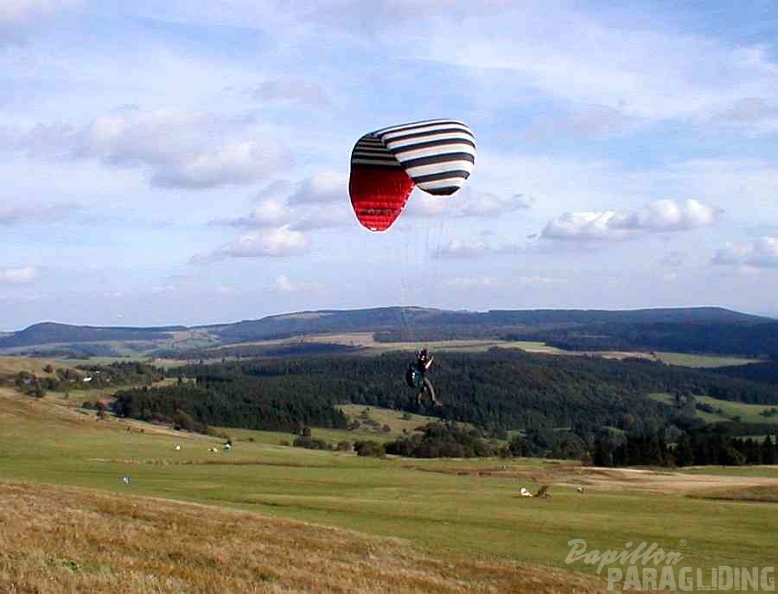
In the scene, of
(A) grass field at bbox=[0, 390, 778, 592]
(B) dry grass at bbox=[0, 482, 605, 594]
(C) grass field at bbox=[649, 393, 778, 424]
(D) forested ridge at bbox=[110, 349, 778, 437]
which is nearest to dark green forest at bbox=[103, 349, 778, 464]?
(D) forested ridge at bbox=[110, 349, 778, 437]

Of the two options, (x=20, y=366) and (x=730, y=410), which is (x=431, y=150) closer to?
(x=20, y=366)

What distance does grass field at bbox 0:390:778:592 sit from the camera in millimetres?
17781

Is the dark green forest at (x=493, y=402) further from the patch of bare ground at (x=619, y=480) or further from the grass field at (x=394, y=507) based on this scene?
the grass field at (x=394, y=507)

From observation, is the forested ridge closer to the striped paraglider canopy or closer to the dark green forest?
the dark green forest

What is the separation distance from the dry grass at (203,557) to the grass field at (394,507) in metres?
0.10

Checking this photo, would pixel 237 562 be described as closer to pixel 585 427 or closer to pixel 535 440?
pixel 535 440

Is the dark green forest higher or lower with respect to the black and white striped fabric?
lower

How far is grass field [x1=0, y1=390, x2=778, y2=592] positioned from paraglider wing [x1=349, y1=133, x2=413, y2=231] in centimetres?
928

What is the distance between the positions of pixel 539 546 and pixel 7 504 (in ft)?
48.1

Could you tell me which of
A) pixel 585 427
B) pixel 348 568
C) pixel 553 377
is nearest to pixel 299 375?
pixel 553 377

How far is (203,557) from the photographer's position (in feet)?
51.5

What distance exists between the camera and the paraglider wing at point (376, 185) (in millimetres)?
24516

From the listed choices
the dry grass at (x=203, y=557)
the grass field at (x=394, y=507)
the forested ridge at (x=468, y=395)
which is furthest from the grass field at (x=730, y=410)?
the dry grass at (x=203, y=557)

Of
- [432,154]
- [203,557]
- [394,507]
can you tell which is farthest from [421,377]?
[394,507]
